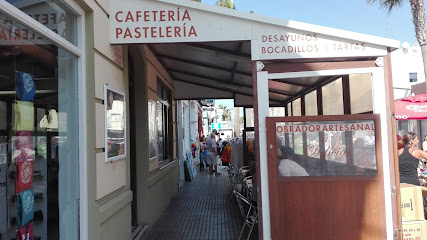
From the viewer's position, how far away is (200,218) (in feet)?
22.5

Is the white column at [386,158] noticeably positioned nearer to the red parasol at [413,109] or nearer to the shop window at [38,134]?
the shop window at [38,134]

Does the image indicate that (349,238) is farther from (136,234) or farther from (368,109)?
(136,234)

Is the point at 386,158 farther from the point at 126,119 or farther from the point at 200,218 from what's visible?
the point at 200,218

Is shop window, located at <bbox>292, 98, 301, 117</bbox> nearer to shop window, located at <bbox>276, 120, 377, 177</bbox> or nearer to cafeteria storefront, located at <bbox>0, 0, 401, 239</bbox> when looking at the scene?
cafeteria storefront, located at <bbox>0, 0, 401, 239</bbox>

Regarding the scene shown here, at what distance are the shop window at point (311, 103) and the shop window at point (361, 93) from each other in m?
1.45

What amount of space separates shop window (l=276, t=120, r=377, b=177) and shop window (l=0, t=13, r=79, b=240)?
2.13 meters

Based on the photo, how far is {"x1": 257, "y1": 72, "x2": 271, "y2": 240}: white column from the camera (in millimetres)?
3893

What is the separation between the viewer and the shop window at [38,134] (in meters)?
2.46

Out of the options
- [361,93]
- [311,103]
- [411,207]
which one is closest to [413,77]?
[311,103]

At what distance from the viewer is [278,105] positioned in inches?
353

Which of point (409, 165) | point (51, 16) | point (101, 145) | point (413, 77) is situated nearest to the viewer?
point (51, 16)

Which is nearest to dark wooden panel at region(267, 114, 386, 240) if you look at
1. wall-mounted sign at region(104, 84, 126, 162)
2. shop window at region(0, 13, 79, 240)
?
wall-mounted sign at region(104, 84, 126, 162)

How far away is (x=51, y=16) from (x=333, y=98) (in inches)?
165

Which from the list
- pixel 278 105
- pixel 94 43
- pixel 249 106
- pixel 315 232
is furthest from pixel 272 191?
pixel 249 106
